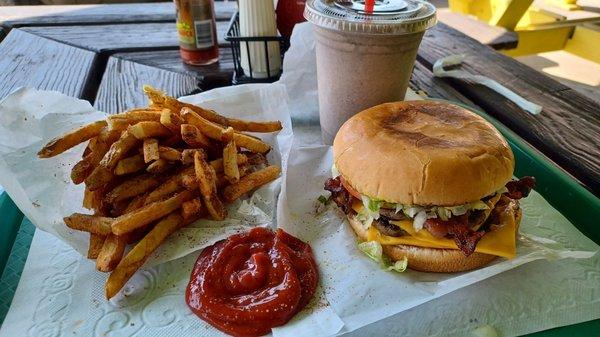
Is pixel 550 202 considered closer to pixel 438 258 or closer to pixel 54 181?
pixel 438 258

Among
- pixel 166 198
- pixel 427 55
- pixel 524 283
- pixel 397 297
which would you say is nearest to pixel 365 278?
pixel 397 297

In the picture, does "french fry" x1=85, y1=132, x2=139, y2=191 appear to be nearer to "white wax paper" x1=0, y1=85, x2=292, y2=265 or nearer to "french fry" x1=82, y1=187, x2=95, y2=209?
"french fry" x1=82, y1=187, x2=95, y2=209

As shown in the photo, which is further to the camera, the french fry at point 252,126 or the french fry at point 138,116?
the french fry at point 252,126

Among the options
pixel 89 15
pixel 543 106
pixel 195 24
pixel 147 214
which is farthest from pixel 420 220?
pixel 89 15

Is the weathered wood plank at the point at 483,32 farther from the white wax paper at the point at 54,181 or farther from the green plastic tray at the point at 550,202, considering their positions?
the white wax paper at the point at 54,181

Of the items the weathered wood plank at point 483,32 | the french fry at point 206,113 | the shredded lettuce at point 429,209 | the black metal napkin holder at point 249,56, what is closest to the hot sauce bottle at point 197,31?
the black metal napkin holder at point 249,56

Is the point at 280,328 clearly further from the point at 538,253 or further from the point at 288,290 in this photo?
the point at 538,253
